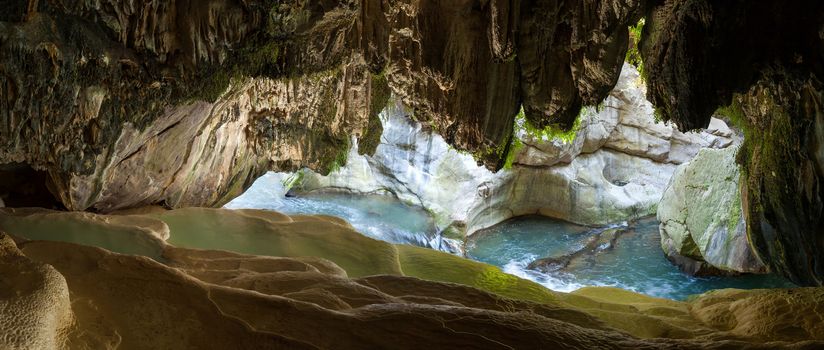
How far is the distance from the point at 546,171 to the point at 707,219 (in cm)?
614

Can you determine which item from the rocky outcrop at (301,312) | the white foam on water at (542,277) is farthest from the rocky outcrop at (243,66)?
the white foam on water at (542,277)

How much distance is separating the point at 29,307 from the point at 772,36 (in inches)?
226

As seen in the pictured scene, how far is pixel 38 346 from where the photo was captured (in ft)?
9.93

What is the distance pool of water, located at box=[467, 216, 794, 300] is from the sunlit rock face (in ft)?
1.80

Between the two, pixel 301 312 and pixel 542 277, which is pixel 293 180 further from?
pixel 301 312

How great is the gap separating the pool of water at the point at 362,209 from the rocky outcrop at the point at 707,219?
6.15 metres

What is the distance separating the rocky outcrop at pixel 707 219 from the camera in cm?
1138

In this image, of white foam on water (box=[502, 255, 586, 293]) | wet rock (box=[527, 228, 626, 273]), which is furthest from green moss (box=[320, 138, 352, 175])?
wet rock (box=[527, 228, 626, 273])

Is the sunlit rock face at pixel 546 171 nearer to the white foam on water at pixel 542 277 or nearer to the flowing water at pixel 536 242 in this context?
the flowing water at pixel 536 242

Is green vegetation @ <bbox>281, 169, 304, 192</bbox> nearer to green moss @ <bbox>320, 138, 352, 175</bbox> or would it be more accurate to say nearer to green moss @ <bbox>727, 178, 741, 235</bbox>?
green moss @ <bbox>320, 138, 352, 175</bbox>

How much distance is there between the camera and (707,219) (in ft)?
39.8

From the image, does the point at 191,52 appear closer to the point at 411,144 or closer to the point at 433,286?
the point at 433,286

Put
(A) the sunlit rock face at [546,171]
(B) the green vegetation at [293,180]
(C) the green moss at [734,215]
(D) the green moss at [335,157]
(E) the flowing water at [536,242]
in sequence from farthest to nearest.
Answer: (B) the green vegetation at [293,180], (A) the sunlit rock face at [546,171], (E) the flowing water at [536,242], (C) the green moss at [734,215], (D) the green moss at [335,157]

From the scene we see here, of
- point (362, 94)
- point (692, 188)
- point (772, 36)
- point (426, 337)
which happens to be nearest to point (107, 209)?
point (362, 94)
